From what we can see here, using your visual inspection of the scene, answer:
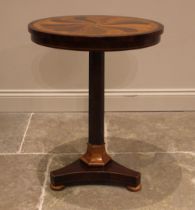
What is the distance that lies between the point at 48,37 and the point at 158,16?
4.05ft

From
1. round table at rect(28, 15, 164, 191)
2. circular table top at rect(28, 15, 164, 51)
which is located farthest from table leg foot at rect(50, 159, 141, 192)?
circular table top at rect(28, 15, 164, 51)

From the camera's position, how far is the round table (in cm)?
135

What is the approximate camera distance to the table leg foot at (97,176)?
172 centimetres

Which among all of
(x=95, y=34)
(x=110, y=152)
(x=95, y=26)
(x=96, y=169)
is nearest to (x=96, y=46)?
(x=95, y=34)

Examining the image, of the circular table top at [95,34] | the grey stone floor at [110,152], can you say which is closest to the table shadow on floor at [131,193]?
the grey stone floor at [110,152]

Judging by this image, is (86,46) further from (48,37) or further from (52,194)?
(52,194)

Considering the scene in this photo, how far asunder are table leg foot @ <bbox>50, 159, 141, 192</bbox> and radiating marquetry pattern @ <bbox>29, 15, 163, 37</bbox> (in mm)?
648

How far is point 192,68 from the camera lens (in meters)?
2.58

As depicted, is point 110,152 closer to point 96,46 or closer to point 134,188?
point 134,188

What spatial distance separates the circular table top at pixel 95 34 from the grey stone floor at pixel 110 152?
69cm

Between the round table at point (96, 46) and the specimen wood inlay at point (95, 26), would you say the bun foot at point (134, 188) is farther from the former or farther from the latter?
the specimen wood inlay at point (95, 26)

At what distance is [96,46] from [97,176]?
26.3 inches

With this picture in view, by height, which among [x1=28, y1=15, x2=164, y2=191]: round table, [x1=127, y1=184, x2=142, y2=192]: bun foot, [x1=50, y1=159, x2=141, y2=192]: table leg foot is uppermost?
[x1=28, y1=15, x2=164, y2=191]: round table

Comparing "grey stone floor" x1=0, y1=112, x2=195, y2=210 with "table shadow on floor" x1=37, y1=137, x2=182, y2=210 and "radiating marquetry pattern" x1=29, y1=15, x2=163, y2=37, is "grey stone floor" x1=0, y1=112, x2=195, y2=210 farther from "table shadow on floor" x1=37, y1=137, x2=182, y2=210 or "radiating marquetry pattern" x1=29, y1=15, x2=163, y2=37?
"radiating marquetry pattern" x1=29, y1=15, x2=163, y2=37
